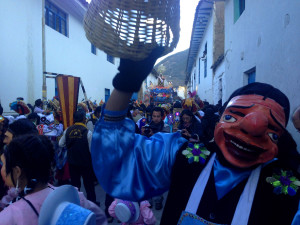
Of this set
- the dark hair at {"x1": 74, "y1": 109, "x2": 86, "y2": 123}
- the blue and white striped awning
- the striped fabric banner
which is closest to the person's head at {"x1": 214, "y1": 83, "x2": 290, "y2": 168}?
the dark hair at {"x1": 74, "y1": 109, "x2": 86, "y2": 123}

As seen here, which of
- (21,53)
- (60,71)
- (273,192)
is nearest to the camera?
(273,192)

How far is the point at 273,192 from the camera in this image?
3.88 feet

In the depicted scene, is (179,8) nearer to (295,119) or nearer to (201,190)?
(201,190)

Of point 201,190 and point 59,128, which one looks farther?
point 59,128

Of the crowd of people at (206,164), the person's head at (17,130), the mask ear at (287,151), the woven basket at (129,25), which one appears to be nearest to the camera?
the woven basket at (129,25)

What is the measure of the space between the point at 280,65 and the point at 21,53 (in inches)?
280

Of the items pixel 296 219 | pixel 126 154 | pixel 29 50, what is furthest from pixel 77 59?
pixel 296 219

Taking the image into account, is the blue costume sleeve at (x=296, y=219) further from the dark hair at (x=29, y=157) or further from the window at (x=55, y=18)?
the window at (x=55, y=18)

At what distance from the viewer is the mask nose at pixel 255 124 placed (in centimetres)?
118

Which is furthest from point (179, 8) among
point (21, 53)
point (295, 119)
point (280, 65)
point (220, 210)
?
point (21, 53)

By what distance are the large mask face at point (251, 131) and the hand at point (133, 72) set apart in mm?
522

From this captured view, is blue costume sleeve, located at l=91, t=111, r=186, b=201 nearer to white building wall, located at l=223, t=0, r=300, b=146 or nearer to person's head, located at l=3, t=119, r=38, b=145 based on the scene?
person's head, located at l=3, t=119, r=38, b=145

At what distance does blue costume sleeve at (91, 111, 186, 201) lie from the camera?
→ 123 cm

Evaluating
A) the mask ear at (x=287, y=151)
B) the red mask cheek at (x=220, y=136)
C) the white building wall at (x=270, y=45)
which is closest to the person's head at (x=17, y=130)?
the red mask cheek at (x=220, y=136)
